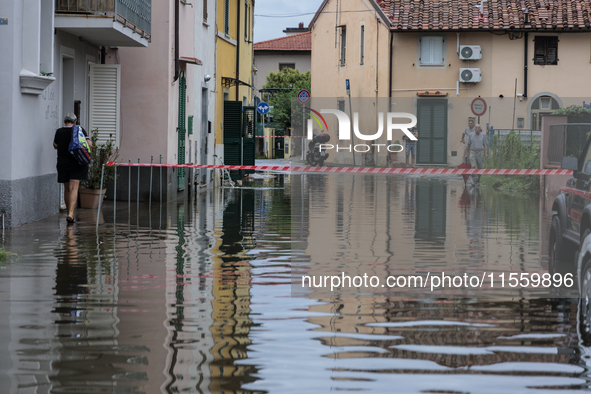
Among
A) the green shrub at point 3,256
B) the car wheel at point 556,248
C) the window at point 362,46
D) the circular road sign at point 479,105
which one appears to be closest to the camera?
the car wheel at point 556,248

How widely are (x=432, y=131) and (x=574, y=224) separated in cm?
3267

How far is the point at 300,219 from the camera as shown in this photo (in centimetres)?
1581

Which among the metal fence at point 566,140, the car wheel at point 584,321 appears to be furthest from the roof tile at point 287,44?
the car wheel at point 584,321

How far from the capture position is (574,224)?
8.24 meters

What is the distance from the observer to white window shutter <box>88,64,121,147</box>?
18.2 metres

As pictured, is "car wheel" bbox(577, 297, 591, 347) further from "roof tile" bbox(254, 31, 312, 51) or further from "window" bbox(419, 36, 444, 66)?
"roof tile" bbox(254, 31, 312, 51)

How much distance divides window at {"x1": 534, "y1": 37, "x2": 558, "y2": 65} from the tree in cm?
2106

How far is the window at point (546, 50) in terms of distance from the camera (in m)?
40.5

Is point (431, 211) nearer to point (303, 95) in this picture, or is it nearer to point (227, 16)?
point (227, 16)

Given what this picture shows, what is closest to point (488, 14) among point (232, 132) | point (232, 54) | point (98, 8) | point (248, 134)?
point (232, 54)

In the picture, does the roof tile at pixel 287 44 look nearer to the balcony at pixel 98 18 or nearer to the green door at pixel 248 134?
the green door at pixel 248 134

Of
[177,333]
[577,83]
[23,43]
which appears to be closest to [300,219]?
[23,43]

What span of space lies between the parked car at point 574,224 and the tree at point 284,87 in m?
49.8

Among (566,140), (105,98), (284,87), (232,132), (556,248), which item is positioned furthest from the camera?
(284,87)
